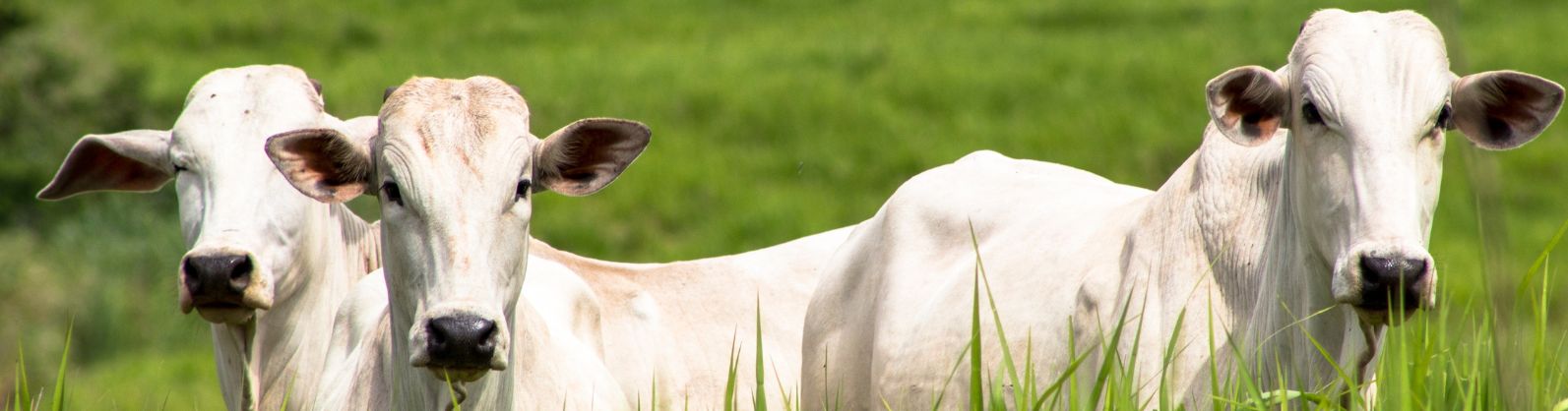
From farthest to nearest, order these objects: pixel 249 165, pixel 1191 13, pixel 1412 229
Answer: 1. pixel 1191 13
2. pixel 249 165
3. pixel 1412 229

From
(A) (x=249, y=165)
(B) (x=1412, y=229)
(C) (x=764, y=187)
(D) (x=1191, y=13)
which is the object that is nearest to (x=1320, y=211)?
(B) (x=1412, y=229)

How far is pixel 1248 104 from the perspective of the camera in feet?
14.3

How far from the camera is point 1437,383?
13.0 feet

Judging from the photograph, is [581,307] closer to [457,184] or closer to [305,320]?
[305,320]

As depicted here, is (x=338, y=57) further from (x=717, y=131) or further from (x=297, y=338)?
(x=297, y=338)

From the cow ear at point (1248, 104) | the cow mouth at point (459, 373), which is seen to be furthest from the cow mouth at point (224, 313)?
the cow ear at point (1248, 104)

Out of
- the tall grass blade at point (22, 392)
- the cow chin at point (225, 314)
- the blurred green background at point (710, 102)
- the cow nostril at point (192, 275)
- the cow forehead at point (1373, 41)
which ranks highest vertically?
the blurred green background at point (710, 102)

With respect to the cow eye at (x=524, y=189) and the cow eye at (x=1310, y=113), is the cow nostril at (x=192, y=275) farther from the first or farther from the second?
the cow eye at (x=1310, y=113)

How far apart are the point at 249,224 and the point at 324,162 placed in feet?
2.81

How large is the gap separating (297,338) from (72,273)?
1328cm

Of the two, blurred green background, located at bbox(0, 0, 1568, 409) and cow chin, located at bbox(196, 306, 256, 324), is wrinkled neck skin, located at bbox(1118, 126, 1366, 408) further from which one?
blurred green background, located at bbox(0, 0, 1568, 409)

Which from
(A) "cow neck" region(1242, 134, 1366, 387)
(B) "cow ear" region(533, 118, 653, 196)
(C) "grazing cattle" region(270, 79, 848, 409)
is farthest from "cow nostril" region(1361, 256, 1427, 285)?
(B) "cow ear" region(533, 118, 653, 196)

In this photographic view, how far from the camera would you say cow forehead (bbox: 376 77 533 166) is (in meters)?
4.32

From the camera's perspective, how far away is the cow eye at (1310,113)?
13.4ft
